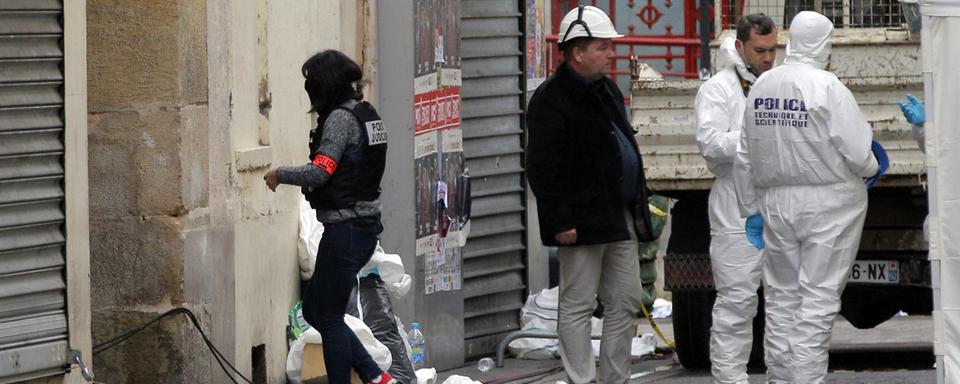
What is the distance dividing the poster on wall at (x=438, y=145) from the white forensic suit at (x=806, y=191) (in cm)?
226

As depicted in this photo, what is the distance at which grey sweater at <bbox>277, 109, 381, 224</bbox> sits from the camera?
745cm

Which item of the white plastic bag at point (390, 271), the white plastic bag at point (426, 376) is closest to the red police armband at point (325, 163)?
the white plastic bag at point (390, 271)

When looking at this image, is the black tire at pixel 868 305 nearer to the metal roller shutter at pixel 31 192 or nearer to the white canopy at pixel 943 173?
the white canopy at pixel 943 173

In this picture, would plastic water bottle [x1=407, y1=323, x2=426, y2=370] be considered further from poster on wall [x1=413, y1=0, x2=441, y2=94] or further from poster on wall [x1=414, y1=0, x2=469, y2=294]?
poster on wall [x1=413, y1=0, x2=441, y2=94]

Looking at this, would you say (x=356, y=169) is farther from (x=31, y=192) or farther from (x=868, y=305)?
(x=868, y=305)

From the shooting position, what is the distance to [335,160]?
7.54m

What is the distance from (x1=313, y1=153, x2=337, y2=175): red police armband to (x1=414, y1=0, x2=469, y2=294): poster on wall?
7.24 feet

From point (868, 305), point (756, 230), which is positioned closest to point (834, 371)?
point (868, 305)

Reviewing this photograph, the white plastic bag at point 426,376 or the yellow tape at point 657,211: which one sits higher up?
the yellow tape at point 657,211

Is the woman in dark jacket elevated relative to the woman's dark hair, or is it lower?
lower

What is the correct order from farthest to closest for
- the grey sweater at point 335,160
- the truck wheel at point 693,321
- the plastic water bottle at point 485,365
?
the plastic water bottle at point 485,365 < the truck wheel at point 693,321 < the grey sweater at point 335,160

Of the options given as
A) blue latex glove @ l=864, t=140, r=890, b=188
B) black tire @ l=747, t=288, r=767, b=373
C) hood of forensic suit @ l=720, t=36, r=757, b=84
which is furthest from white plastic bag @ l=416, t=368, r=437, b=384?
blue latex glove @ l=864, t=140, r=890, b=188

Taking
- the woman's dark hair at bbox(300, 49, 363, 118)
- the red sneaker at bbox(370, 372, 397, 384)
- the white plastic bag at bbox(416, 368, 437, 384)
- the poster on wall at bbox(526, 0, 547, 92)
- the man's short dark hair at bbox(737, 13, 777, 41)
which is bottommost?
the white plastic bag at bbox(416, 368, 437, 384)

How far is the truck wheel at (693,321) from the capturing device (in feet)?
32.0
